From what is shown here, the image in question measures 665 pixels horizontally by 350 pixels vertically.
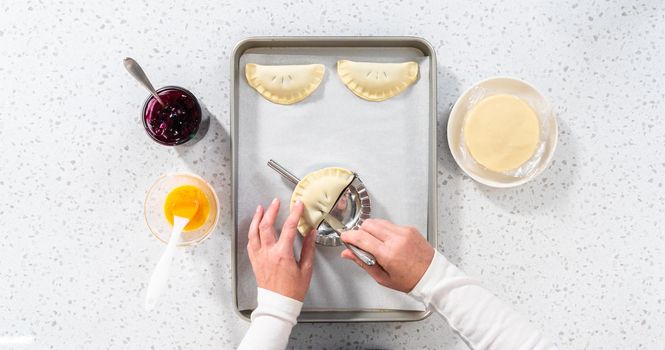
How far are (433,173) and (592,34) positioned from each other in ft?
1.23

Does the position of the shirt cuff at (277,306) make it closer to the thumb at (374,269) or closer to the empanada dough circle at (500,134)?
the thumb at (374,269)

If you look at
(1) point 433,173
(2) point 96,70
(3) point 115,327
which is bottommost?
(3) point 115,327

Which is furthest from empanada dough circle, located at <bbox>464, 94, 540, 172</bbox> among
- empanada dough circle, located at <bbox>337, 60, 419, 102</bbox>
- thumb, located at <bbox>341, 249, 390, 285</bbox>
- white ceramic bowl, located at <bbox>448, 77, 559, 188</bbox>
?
thumb, located at <bbox>341, 249, 390, 285</bbox>

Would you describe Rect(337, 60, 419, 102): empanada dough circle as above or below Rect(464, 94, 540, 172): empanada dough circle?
above

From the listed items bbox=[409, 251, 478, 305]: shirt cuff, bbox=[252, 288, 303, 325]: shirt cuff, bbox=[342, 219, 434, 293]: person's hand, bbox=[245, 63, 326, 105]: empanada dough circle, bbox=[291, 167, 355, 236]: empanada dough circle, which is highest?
bbox=[245, 63, 326, 105]: empanada dough circle

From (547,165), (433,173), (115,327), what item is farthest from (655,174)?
(115,327)

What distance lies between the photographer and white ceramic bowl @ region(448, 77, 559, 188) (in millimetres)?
915

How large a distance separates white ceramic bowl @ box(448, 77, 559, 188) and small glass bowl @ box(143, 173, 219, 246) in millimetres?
402

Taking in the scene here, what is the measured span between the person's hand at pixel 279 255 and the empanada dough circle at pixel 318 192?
2 centimetres

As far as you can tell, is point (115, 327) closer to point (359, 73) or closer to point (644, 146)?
point (359, 73)

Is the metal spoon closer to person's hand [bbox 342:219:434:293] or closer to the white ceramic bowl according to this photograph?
person's hand [bbox 342:219:434:293]

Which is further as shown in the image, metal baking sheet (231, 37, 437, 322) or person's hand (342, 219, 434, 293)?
metal baking sheet (231, 37, 437, 322)

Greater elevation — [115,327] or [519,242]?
[519,242]

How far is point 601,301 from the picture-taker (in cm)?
95
